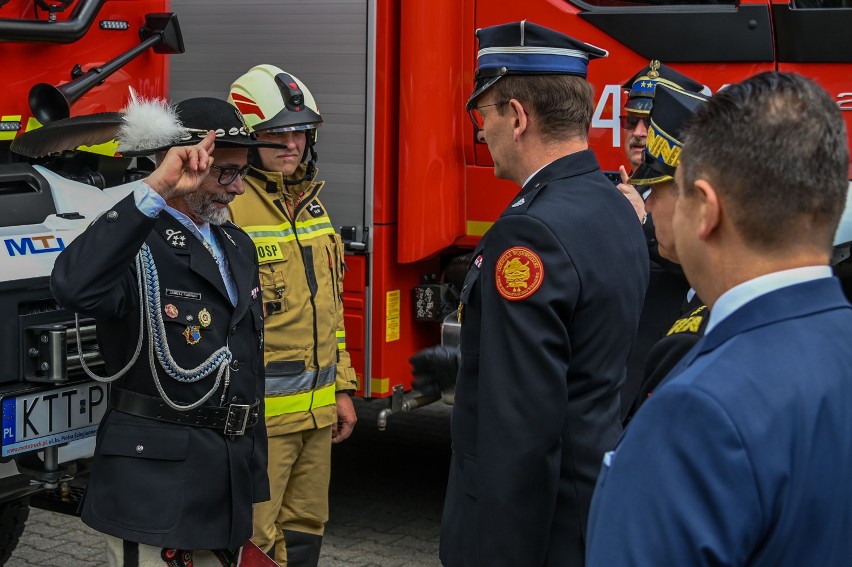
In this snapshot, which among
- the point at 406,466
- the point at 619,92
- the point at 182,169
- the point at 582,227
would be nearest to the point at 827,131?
the point at 582,227

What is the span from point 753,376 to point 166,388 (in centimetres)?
180

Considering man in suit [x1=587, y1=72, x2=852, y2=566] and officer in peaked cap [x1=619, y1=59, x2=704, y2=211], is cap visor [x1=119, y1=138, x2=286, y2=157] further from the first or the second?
man in suit [x1=587, y1=72, x2=852, y2=566]

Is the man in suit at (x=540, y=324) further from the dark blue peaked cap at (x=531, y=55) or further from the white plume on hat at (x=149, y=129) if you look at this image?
the white plume on hat at (x=149, y=129)

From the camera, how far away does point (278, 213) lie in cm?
360

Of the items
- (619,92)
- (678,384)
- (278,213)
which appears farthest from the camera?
(619,92)

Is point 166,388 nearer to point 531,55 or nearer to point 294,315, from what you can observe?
point 294,315

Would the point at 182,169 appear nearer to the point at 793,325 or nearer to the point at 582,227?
the point at 582,227

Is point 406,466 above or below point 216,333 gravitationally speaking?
below

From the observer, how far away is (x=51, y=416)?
124 inches

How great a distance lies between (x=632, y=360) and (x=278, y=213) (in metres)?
1.24

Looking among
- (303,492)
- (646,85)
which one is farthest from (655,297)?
(303,492)

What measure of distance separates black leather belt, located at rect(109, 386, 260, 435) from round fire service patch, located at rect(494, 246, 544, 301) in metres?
0.89

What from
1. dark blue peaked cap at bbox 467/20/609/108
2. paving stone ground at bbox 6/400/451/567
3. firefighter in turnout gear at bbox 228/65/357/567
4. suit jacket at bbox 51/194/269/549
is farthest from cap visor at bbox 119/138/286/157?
paving stone ground at bbox 6/400/451/567

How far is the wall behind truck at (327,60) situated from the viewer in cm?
444
